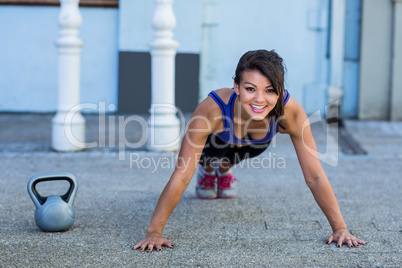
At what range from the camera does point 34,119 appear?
8.05 metres

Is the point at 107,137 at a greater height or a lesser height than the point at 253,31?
lesser

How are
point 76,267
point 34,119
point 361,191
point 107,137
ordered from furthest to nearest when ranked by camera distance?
point 34,119
point 107,137
point 361,191
point 76,267

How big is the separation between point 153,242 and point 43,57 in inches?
221

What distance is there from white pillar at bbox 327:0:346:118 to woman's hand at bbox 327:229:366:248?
194 inches

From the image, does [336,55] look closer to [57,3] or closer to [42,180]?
[57,3]

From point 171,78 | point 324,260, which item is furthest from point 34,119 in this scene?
point 324,260

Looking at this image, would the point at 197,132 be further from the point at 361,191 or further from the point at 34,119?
the point at 34,119

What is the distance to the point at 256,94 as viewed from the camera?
3.18 m

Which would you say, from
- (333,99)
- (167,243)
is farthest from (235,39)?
(167,243)

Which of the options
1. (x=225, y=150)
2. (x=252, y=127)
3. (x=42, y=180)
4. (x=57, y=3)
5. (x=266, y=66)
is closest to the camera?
(x=266, y=66)

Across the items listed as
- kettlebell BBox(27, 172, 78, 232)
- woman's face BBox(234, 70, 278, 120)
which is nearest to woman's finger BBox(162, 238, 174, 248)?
kettlebell BBox(27, 172, 78, 232)

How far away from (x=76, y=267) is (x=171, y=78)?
128 inches

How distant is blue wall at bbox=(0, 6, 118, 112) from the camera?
8.23 metres

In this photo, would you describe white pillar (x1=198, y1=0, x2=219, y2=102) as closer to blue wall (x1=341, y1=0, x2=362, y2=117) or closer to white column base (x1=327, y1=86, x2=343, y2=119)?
white column base (x1=327, y1=86, x2=343, y2=119)
